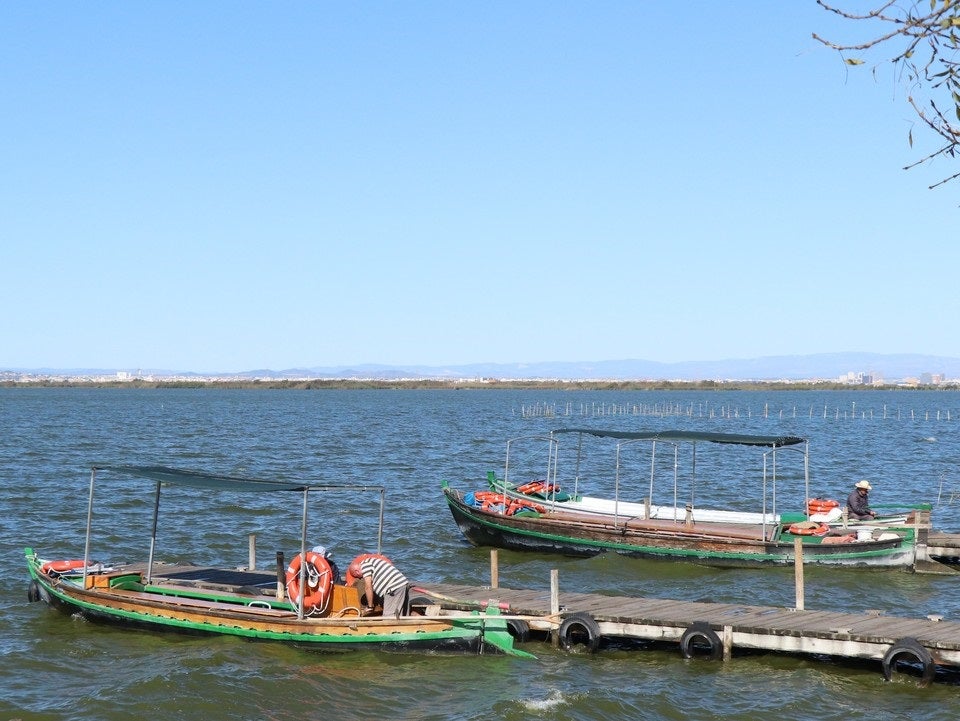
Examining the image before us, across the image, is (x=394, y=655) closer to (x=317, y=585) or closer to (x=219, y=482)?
(x=317, y=585)

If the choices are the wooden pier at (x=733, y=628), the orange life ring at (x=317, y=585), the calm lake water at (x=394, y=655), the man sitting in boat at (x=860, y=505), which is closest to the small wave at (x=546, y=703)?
the calm lake water at (x=394, y=655)

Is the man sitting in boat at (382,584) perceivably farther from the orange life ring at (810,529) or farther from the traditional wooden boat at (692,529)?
the orange life ring at (810,529)

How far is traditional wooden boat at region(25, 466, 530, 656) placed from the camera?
18328 mm

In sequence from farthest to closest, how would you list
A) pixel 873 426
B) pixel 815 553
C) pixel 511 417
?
pixel 511 417 → pixel 873 426 → pixel 815 553

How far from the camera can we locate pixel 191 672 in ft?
59.2

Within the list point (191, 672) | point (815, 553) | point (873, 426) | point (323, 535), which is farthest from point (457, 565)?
point (873, 426)

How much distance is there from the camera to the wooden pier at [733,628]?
17.2 metres

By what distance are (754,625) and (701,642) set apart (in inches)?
37.4

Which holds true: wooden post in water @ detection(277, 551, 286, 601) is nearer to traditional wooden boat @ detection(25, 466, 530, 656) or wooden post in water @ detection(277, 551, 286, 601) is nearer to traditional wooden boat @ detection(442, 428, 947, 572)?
traditional wooden boat @ detection(25, 466, 530, 656)

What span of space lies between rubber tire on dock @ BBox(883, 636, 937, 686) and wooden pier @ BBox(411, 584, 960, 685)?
16mm

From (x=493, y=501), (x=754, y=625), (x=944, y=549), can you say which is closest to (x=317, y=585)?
(x=754, y=625)

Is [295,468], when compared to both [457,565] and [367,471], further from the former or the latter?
[457,565]

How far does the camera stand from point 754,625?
18.5 m

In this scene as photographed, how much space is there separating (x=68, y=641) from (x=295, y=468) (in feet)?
104
